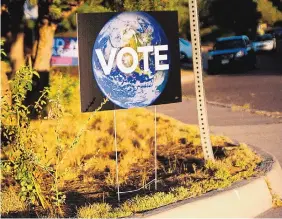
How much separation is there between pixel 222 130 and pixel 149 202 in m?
5.40

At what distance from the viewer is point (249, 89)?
18656mm

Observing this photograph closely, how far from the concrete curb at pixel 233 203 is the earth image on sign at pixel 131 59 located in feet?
4.49

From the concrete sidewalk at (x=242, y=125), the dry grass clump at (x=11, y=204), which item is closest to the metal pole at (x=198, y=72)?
the concrete sidewalk at (x=242, y=125)

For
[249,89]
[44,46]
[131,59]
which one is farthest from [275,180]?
[249,89]

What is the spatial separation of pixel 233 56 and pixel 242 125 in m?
16.7

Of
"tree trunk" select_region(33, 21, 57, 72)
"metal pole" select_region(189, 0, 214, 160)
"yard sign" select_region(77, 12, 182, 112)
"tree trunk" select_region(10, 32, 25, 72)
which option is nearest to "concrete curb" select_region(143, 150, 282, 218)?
"metal pole" select_region(189, 0, 214, 160)

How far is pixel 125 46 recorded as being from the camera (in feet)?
21.3

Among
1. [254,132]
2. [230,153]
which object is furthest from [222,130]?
[230,153]

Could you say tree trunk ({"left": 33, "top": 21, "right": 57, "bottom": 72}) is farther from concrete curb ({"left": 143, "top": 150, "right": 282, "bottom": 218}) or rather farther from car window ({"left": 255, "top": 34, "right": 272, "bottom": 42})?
car window ({"left": 255, "top": 34, "right": 272, "bottom": 42})

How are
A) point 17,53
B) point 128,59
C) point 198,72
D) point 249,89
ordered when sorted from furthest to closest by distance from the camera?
point 249,89 < point 17,53 < point 198,72 < point 128,59

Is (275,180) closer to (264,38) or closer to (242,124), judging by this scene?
(242,124)

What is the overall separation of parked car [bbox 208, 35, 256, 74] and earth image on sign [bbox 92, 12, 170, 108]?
21085 mm

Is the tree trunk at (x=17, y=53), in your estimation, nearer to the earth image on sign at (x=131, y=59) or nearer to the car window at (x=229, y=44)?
the earth image on sign at (x=131, y=59)

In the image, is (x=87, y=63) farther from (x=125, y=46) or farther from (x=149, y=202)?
(x=149, y=202)
